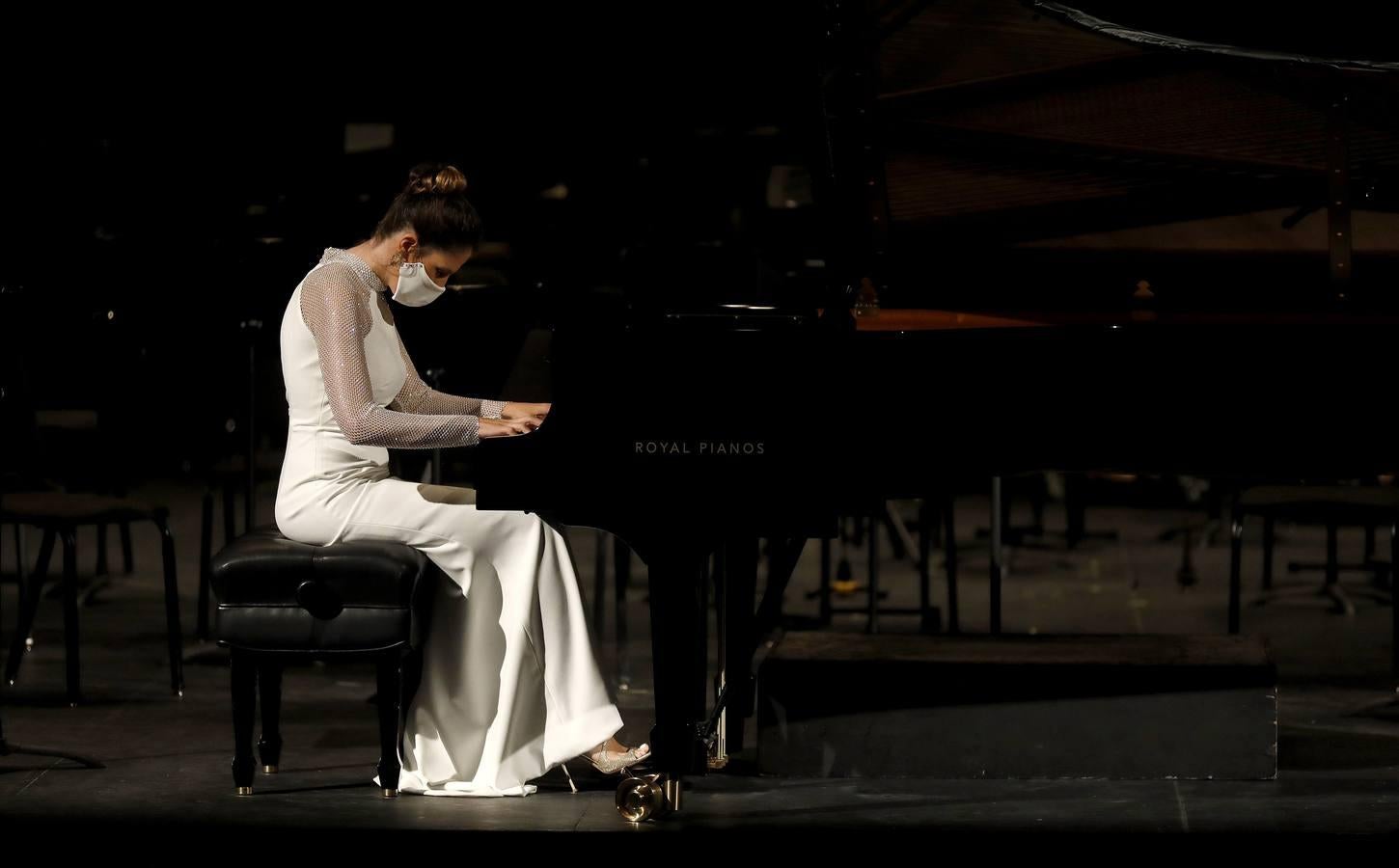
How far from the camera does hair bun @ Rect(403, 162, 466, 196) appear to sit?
139 inches

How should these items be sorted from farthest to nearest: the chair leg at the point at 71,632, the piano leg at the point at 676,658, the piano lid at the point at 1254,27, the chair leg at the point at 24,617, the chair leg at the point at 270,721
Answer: the chair leg at the point at 24,617, the chair leg at the point at 71,632, the chair leg at the point at 270,721, the piano leg at the point at 676,658, the piano lid at the point at 1254,27

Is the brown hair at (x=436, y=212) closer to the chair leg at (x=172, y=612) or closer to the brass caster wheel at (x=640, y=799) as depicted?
the brass caster wheel at (x=640, y=799)

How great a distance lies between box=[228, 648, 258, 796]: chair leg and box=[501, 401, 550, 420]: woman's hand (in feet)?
2.18

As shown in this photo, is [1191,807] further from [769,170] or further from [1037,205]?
[769,170]

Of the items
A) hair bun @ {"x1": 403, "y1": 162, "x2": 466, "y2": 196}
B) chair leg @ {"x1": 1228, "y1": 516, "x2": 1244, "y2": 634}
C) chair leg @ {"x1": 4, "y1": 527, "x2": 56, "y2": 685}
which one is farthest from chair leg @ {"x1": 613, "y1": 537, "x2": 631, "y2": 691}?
chair leg @ {"x1": 1228, "y1": 516, "x2": 1244, "y2": 634}

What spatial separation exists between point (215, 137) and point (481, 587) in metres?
4.29

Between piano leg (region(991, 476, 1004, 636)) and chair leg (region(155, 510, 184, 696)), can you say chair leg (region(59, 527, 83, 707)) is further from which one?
piano leg (region(991, 476, 1004, 636))

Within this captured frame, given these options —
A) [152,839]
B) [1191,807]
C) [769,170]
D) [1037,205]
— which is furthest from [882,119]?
[769,170]

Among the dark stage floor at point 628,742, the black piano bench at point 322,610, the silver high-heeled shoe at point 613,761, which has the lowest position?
the dark stage floor at point 628,742

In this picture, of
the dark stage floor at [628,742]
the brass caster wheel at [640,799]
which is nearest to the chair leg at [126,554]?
the dark stage floor at [628,742]

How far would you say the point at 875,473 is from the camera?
10.2 ft

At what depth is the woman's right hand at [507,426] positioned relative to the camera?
326cm

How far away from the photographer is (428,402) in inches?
147

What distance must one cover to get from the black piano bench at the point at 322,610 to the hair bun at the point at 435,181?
681mm
